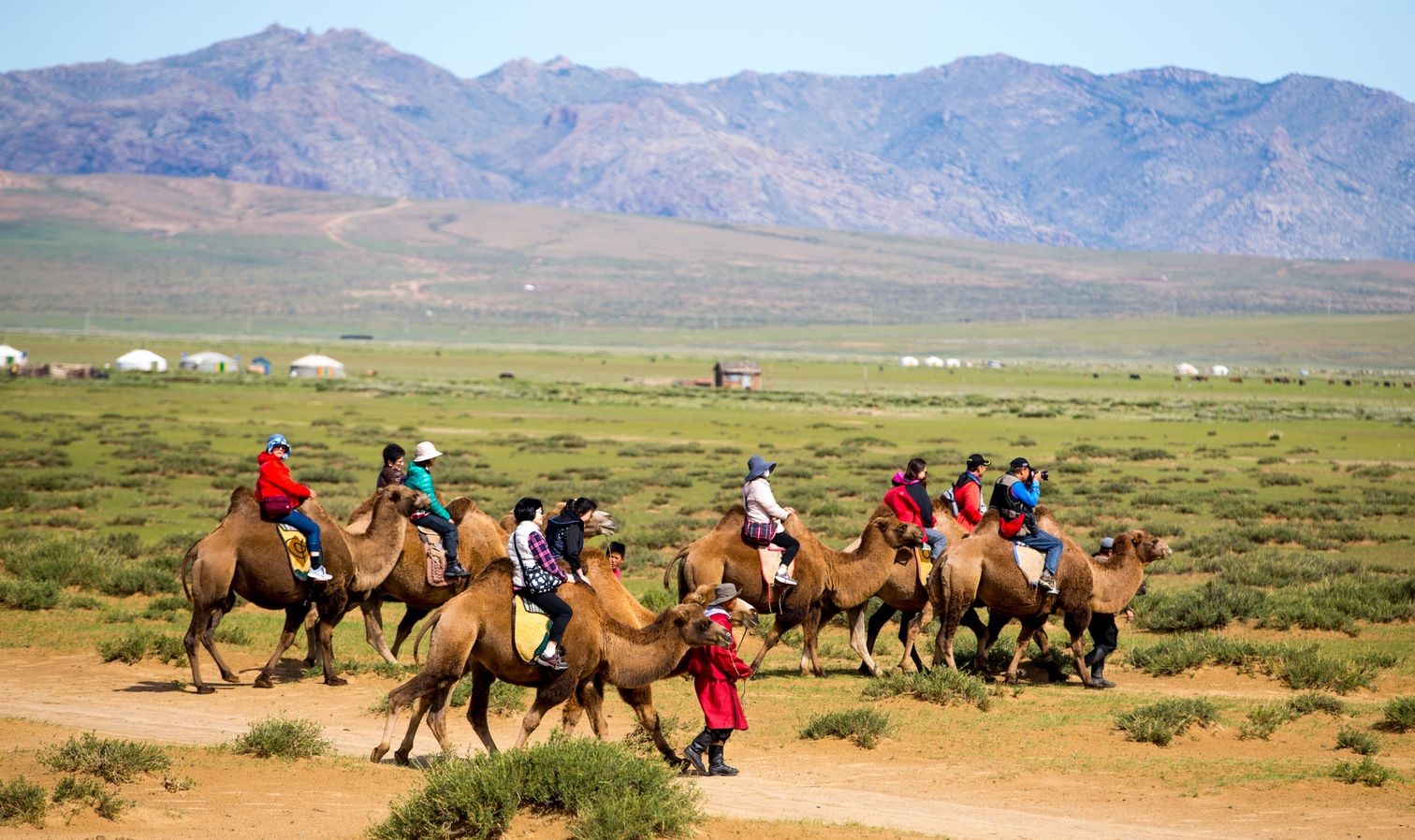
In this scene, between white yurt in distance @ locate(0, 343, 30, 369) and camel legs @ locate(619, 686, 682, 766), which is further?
white yurt in distance @ locate(0, 343, 30, 369)

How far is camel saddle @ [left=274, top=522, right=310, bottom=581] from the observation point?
1582 cm

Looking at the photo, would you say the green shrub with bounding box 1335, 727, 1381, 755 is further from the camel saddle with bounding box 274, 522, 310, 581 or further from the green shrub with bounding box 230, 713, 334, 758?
the camel saddle with bounding box 274, 522, 310, 581

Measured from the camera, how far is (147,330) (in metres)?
184

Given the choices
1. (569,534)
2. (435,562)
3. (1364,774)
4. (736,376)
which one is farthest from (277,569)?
(736,376)

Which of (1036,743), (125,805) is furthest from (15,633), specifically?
(1036,743)

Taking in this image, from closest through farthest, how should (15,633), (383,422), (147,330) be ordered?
(15,633) → (383,422) → (147,330)

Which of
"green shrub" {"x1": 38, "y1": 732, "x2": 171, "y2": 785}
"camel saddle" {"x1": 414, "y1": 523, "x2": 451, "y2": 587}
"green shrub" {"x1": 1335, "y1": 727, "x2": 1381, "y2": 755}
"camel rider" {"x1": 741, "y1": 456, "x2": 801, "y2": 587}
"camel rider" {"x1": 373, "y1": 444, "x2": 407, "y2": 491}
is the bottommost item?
"green shrub" {"x1": 1335, "y1": 727, "x2": 1381, "y2": 755}

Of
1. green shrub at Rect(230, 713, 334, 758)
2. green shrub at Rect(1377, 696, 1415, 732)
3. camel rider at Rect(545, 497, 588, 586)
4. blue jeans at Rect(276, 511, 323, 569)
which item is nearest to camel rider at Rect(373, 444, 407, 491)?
blue jeans at Rect(276, 511, 323, 569)

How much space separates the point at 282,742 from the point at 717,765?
353 centimetres

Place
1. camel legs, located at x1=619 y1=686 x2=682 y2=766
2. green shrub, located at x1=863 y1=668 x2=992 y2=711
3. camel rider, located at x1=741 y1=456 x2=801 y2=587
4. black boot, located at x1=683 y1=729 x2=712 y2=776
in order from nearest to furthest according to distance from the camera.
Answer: camel legs, located at x1=619 y1=686 x2=682 y2=766
black boot, located at x1=683 y1=729 x2=712 y2=776
green shrub, located at x1=863 y1=668 x2=992 y2=711
camel rider, located at x1=741 y1=456 x2=801 y2=587

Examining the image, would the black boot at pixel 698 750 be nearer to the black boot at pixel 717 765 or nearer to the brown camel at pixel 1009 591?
the black boot at pixel 717 765

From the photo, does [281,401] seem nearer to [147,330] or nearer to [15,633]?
[15,633]

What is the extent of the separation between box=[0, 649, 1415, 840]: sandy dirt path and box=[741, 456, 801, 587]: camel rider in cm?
225

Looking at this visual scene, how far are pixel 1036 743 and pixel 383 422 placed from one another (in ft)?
164
